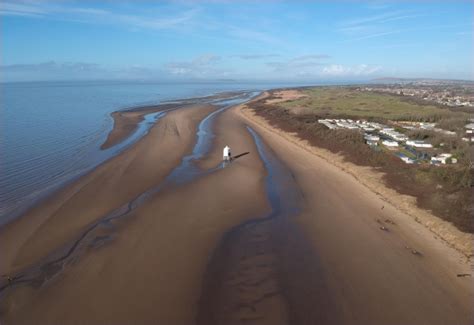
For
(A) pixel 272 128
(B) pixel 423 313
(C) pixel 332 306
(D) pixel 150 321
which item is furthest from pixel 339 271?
(A) pixel 272 128

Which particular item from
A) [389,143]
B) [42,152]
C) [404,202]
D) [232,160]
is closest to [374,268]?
[404,202]

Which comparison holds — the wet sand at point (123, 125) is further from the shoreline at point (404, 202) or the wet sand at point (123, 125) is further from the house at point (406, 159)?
the house at point (406, 159)

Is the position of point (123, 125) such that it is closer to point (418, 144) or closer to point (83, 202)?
point (83, 202)

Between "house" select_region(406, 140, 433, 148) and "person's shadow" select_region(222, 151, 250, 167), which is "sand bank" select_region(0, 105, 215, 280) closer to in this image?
"person's shadow" select_region(222, 151, 250, 167)

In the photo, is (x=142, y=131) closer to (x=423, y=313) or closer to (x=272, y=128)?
(x=272, y=128)

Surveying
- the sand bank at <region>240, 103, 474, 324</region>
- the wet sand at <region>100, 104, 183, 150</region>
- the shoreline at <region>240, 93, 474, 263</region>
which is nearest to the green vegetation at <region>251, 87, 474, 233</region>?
the shoreline at <region>240, 93, 474, 263</region>

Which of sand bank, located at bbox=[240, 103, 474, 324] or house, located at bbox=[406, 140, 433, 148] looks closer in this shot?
sand bank, located at bbox=[240, 103, 474, 324]
